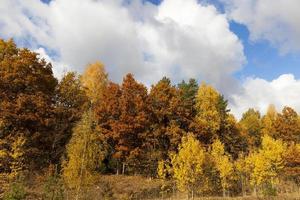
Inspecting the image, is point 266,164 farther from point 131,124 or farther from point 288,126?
point 288,126

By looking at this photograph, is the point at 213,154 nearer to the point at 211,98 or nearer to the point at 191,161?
A: the point at 191,161

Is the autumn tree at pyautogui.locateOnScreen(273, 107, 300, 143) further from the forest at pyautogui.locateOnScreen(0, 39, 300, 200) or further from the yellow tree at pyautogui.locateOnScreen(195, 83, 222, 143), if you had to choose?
the yellow tree at pyautogui.locateOnScreen(195, 83, 222, 143)

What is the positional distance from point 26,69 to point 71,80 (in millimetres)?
7472

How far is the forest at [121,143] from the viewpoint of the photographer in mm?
32375

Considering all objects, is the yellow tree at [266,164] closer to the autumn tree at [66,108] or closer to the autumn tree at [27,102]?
the autumn tree at [66,108]

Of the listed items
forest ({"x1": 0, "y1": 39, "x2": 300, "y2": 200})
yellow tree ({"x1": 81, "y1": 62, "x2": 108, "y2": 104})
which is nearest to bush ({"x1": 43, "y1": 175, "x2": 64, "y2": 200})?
forest ({"x1": 0, "y1": 39, "x2": 300, "y2": 200})

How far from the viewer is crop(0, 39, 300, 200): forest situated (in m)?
32.4

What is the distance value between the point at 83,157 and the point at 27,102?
13.8 meters

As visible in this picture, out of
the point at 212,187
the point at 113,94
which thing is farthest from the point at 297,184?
the point at 113,94

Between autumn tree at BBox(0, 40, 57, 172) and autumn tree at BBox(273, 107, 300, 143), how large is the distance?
1584 inches

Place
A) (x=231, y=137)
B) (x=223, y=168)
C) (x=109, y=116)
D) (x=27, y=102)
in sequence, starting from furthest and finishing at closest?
(x=231, y=137)
(x=109, y=116)
(x=223, y=168)
(x=27, y=102)

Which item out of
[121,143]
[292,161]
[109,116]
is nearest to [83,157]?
[121,143]

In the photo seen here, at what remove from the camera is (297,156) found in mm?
50531

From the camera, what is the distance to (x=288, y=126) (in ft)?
207
